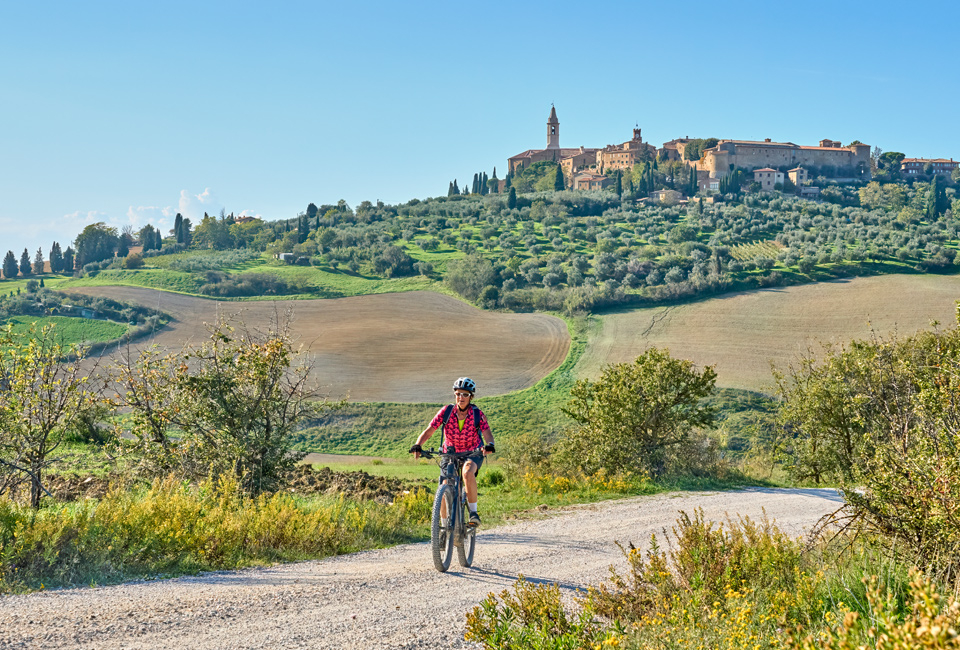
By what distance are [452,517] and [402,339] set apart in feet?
177

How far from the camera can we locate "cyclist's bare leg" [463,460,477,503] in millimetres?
8750

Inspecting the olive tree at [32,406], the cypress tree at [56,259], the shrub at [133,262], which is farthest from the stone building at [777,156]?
the olive tree at [32,406]

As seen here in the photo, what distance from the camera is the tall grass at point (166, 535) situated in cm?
758

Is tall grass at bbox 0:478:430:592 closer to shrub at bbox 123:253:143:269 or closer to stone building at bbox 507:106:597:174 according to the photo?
shrub at bbox 123:253:143:269

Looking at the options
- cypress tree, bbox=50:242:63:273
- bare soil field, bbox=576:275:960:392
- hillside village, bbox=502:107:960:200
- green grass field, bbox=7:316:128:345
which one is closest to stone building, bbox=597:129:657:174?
hillside village, bbox=502:107:960:200

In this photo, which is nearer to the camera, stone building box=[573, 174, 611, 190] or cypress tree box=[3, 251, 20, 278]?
cypress tree box=[3, 251, 20, 278]

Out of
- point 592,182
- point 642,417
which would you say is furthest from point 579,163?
point 642,417

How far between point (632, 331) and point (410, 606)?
5576 cm

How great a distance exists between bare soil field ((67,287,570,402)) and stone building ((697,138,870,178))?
89.0 metres

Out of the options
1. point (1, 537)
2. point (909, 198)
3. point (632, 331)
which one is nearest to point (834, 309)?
point (632, 331)

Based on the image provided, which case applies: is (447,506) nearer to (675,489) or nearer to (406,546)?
(406,546)

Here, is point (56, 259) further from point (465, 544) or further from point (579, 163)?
point (465, 544)

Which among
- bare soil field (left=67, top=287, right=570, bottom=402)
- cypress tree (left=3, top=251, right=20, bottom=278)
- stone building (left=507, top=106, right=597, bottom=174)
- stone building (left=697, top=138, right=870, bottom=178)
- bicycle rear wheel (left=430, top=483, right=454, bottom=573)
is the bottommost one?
bare soil field (left=67, top=287, right=570, bottom=402)

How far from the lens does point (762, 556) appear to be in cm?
730
